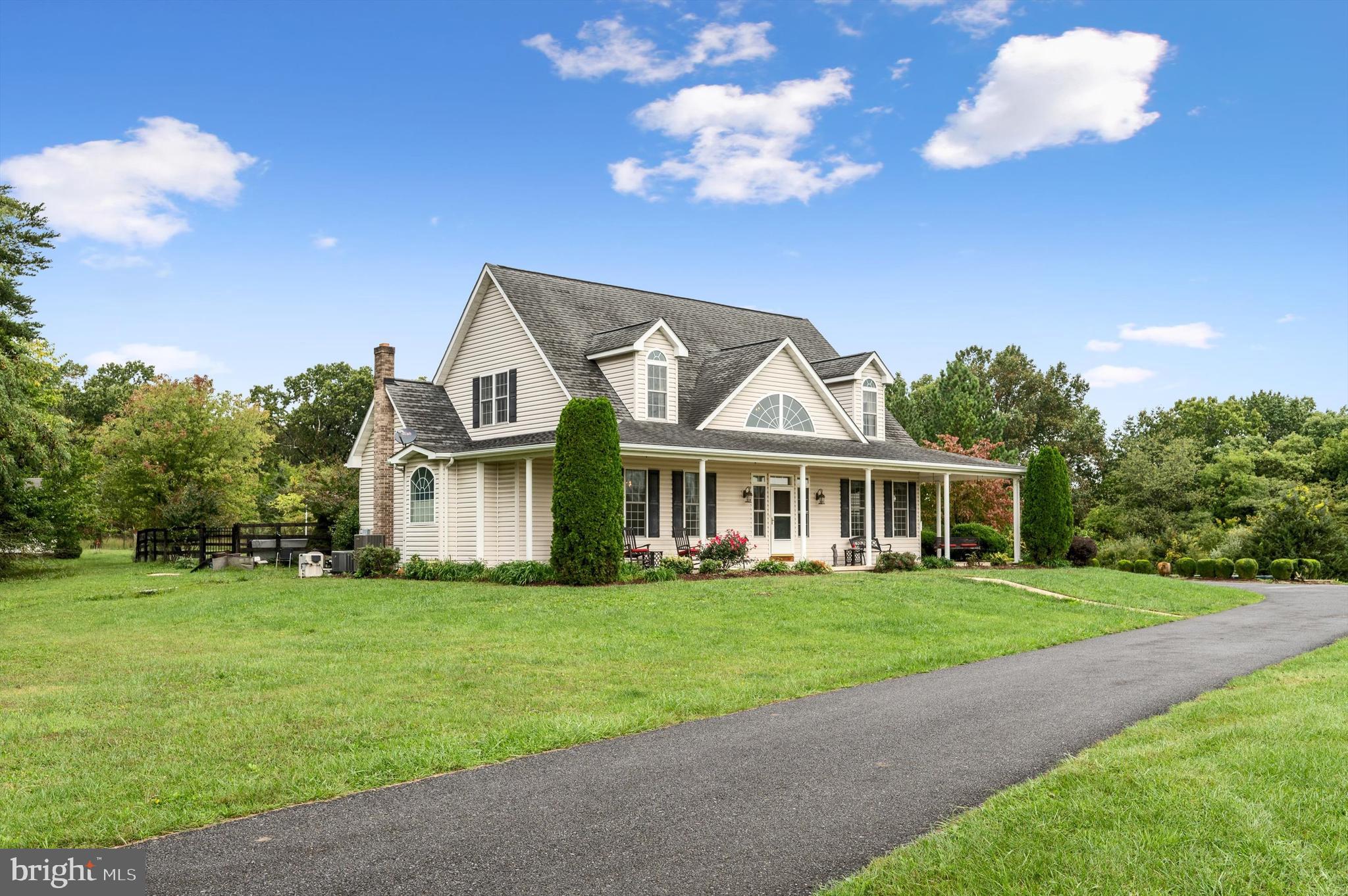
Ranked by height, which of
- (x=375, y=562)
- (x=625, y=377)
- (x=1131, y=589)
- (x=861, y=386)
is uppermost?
(x=861, y=386)

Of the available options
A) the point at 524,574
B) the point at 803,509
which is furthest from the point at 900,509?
the point at 524,574

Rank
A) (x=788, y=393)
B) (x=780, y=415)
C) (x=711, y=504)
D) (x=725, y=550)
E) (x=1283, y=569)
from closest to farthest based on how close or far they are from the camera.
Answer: (x=725, y=550) → (x=711, y=504) → (x=780, y=415) → (x=788, y=393) → (x=1283, y=569)

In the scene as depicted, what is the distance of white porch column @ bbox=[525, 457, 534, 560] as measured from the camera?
72.5ft

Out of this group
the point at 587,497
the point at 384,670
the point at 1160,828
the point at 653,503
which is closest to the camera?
the point at 1160,828

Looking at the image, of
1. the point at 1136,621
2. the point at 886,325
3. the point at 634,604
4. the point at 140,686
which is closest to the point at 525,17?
the point at 634,604

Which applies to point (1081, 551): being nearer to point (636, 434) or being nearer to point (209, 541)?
point (636, 434)

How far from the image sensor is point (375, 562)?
23.7 meters

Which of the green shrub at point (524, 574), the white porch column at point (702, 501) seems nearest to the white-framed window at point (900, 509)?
the white porch column at point (702, 501)

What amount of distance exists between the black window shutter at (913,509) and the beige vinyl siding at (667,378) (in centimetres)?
956

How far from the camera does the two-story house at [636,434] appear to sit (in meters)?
23.4

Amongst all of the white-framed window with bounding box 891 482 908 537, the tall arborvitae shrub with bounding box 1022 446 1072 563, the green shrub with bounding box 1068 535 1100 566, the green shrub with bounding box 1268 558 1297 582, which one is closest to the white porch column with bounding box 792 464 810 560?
the white-framed window with bounding box 891 482 908 537

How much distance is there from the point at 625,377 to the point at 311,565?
374 inches

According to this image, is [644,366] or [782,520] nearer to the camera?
[644,366]

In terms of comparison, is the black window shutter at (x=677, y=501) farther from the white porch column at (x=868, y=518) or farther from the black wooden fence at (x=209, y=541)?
the black wooden fence at (x=209, y=541)
